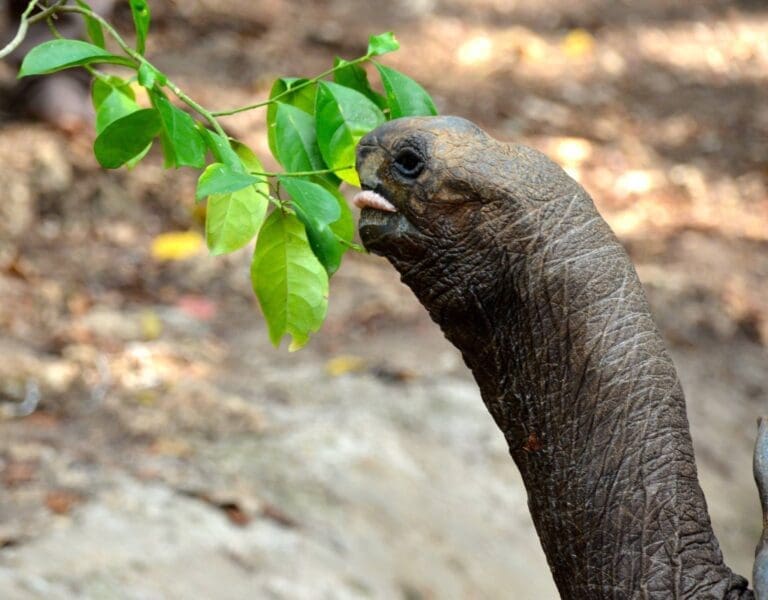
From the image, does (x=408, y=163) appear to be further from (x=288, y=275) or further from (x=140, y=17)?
(x=140, y=17)

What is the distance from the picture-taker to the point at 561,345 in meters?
1.80

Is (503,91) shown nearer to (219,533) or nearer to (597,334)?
(219,533)

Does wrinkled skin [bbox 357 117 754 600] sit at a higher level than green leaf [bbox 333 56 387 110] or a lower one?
lower

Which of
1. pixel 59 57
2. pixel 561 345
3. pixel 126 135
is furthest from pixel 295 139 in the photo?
pixel 561 345

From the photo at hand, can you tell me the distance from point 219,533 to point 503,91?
4426 mm

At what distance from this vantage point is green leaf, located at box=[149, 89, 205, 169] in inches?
68.4

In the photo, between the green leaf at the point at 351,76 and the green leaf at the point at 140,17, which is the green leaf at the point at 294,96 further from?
the green leaf at the point at 140,17

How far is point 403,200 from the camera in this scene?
6.21 ft

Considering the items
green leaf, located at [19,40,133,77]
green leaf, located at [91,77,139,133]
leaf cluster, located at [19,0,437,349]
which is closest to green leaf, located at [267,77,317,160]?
leaf cluster, located at [19,0,437,349]

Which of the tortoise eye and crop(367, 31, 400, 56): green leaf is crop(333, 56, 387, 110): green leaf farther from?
the tortoise eye

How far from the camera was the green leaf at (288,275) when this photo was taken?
1868mm

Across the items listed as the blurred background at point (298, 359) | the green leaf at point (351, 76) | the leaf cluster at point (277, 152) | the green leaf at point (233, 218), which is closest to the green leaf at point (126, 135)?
the leaf cluster at point (277, 152)

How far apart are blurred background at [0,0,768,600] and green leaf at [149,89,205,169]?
1797 mm

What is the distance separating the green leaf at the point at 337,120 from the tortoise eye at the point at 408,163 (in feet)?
0.34
